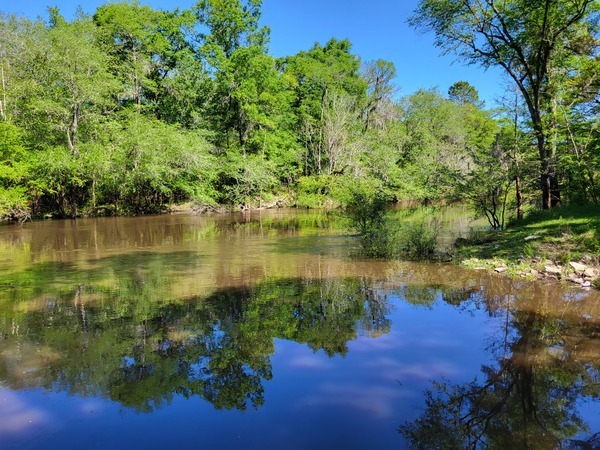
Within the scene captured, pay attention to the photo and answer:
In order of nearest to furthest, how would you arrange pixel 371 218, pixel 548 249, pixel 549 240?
pixel 548 249, pixel 549 240, pixel 371 218

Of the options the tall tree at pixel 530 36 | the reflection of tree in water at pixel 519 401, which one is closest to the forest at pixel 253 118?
the tall tree at pixel 530 36

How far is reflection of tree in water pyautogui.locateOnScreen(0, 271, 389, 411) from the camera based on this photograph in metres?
5.49

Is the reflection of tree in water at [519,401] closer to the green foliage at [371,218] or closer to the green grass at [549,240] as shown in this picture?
the green grass at [549,240]

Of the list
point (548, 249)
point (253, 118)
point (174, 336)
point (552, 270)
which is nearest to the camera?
point (174, 336)

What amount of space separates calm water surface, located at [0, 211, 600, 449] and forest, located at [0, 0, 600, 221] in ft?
23.8

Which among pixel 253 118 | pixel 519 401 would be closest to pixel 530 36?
pixel 519 401

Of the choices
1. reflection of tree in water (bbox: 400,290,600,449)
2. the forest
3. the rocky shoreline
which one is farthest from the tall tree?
reflection of tree in water (bbox: 400,290,600,449)

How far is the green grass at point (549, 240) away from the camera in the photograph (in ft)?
36.5

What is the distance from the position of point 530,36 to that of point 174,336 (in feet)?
58.7

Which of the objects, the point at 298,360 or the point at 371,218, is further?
the point at 371,218

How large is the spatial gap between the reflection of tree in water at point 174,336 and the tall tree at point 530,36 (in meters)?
11.7

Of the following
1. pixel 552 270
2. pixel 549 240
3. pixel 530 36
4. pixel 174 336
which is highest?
pixel 530 36

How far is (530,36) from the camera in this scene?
16797 millimetres

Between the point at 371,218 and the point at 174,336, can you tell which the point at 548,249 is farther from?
the point at 174,336
